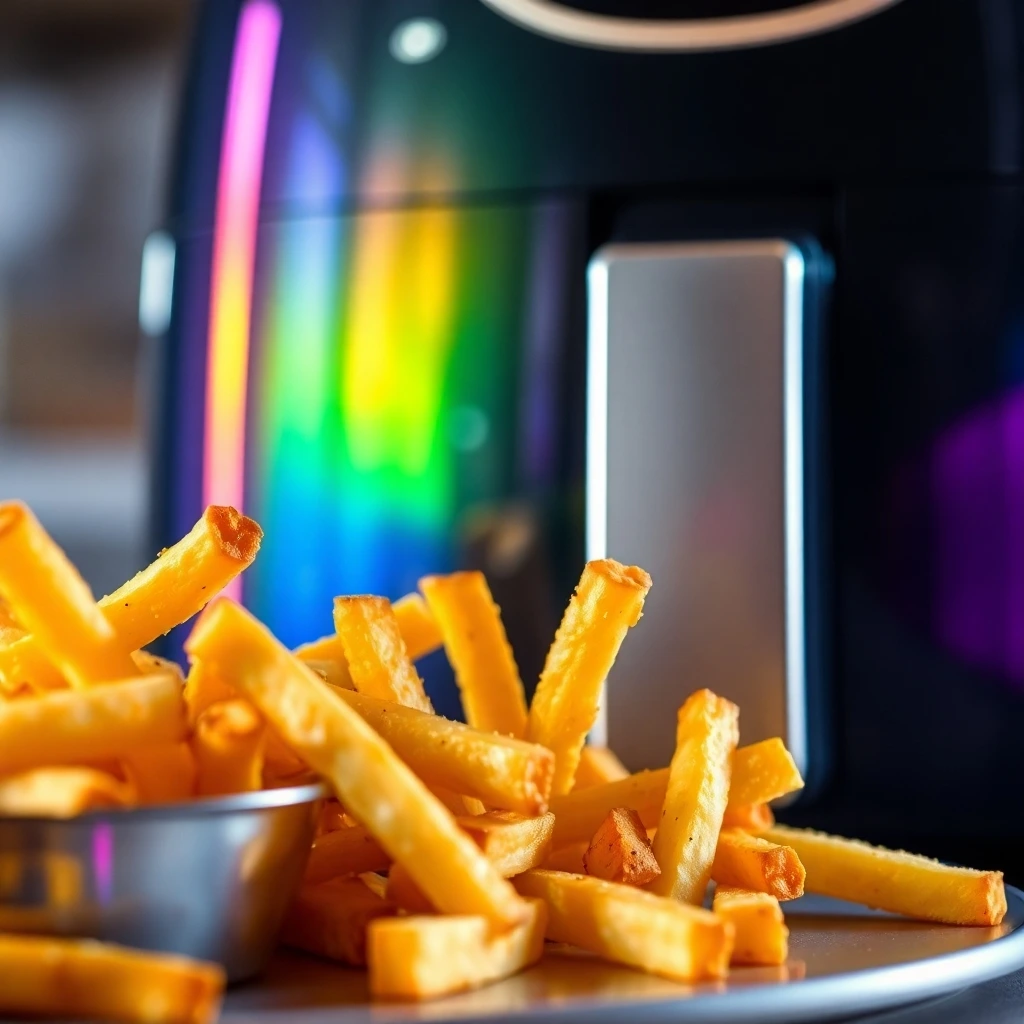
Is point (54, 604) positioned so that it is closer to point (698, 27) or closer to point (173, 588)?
point (173, 588)

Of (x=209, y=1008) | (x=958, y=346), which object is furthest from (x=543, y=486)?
(x=209, y=1008)

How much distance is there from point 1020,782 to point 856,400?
1.06 ft

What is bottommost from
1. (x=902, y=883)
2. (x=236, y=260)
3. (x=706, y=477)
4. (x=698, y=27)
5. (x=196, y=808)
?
(x=902, y=883)

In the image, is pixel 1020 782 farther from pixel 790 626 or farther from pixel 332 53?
pixel 332 53

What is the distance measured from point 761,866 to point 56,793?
1.23 ft

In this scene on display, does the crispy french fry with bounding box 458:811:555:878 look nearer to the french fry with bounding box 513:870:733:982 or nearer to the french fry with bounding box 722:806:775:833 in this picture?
the french fry with bounding box 513:870:733:982

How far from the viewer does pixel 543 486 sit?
118cm

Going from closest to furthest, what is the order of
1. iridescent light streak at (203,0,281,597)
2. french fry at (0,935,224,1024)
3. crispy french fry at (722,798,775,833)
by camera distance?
french fry at (0,935,224,1024), crispy french fry at (722,798,775,833), iridescent light streak at (203,0,281,597)

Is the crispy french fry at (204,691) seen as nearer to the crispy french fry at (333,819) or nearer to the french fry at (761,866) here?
the crispy french fry at (333,819)

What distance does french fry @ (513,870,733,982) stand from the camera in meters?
0.63

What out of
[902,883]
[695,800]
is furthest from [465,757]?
[902,883]

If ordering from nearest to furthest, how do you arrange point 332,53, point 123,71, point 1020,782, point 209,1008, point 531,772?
point 209,1008
point 531,772
point 1020,782
point 332,53
point 123,71

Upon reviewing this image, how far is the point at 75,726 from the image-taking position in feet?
2.02

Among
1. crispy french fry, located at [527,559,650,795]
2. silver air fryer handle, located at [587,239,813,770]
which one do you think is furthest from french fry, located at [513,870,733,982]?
silver air fryer handle, located at [587,239,813,770]
